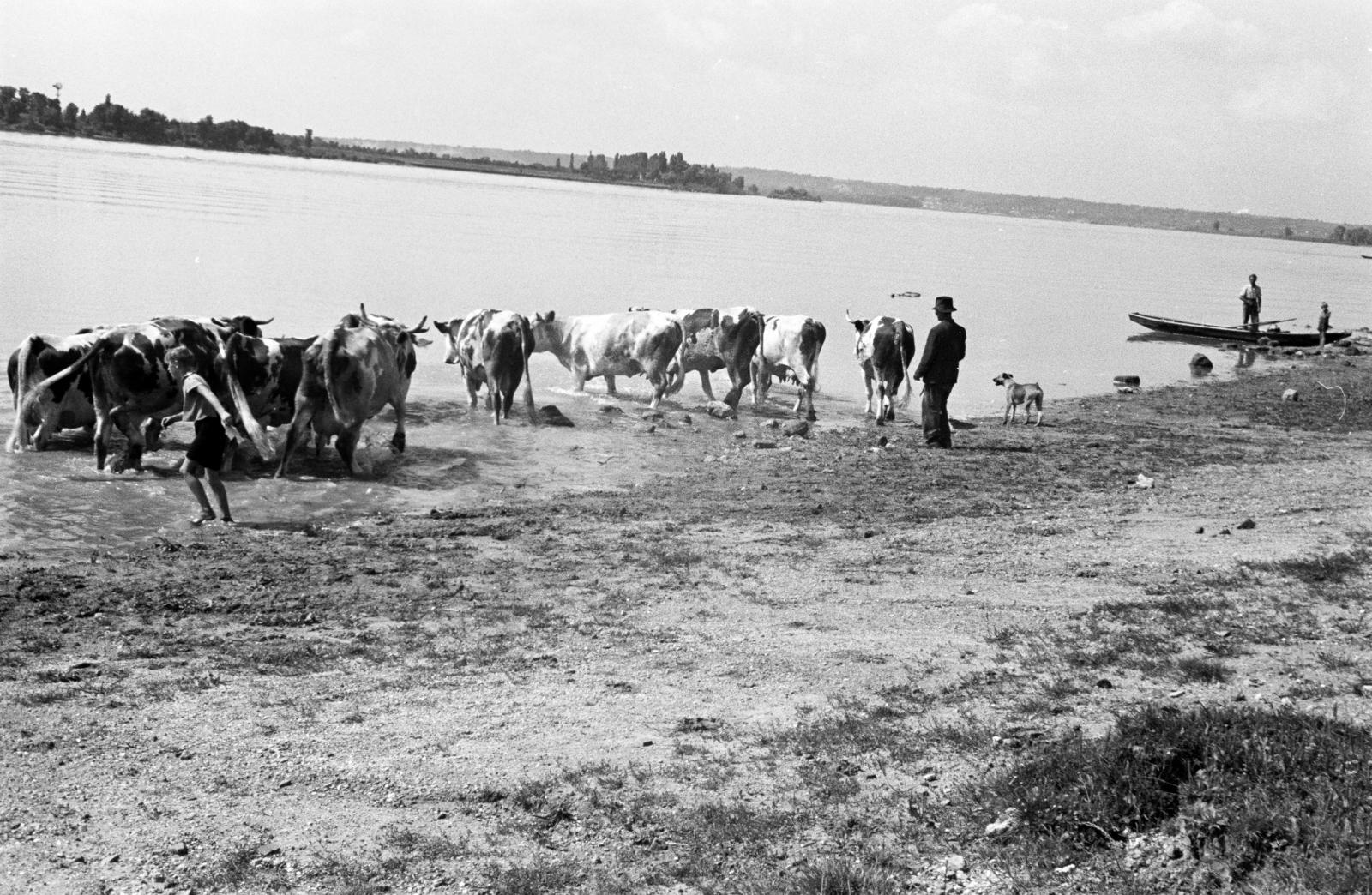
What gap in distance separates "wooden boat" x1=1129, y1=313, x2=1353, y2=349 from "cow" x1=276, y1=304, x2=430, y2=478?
32.0 meters

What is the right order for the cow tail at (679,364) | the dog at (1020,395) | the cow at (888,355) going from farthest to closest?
the cow tail at (679,364), the cow at (888,355), the dog at (1020,395)

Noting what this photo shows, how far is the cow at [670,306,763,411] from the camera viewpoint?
23.0m

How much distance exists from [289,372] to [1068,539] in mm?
9487

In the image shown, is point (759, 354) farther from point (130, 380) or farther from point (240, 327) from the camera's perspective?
point (130, 380)

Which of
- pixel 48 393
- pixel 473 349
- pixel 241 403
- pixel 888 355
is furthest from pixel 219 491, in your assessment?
pixel 888 355

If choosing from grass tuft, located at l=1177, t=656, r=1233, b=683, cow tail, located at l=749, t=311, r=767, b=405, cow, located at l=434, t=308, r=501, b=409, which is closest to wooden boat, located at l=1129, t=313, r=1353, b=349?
cow tail, located at l=749, t=311, r=767, b=405

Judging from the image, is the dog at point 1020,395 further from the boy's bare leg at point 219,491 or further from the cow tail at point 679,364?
the boy's bare leg at point 219,491

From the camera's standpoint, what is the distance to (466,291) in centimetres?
4188

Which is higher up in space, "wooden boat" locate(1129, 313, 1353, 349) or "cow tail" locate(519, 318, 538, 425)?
"wooden boat" locate(1129, 313, 1353, 349)

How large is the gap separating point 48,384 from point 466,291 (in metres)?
27.4

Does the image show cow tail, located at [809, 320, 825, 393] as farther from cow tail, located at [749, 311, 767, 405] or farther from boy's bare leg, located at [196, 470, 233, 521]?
boy's bare leg, located at [196, 470, 233, 521]

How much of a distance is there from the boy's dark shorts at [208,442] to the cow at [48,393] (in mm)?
3972

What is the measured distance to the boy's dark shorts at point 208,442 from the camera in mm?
11781

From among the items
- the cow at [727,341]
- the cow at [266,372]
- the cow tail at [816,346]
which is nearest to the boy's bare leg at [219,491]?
the cow at [266,372]
